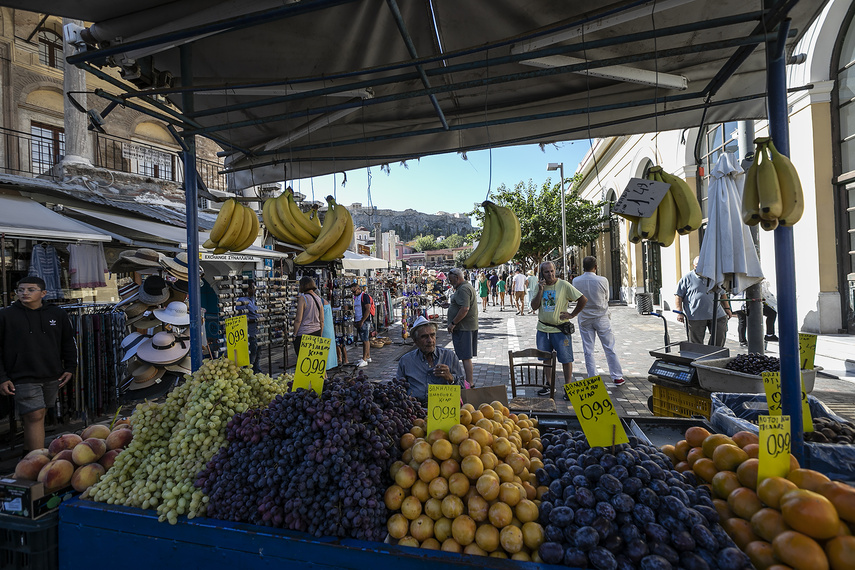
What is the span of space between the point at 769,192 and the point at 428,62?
1836mm

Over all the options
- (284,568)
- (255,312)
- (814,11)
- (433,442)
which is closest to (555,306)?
(814,11)

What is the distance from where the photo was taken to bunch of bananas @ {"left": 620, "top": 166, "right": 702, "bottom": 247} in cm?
263

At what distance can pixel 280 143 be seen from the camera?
12.7 ft

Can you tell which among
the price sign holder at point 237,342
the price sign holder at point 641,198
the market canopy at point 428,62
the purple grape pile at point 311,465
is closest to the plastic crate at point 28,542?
the purple grape pile at point 311,465

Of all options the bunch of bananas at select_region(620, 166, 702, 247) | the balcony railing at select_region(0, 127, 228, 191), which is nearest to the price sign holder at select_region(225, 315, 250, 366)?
the bunch of bananas at select_region(620, 166, 702, 247)

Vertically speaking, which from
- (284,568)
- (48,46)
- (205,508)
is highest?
(48,46)

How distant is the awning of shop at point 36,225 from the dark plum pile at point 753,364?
308 inches

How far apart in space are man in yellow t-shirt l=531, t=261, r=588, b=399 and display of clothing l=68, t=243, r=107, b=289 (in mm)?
7064

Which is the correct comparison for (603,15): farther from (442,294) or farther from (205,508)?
(442,294)

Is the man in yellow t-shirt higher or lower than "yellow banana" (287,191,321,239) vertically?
lower

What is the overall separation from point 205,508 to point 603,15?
124 inches

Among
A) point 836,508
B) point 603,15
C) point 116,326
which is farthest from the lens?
point 116,326

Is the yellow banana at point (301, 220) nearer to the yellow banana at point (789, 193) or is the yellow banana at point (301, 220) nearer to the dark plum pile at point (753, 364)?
the yellow banana at point (789, 193)

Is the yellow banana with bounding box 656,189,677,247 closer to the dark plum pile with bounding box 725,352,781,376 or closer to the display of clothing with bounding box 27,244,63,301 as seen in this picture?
the dark plum pile with bounding box 725,352,781,376
